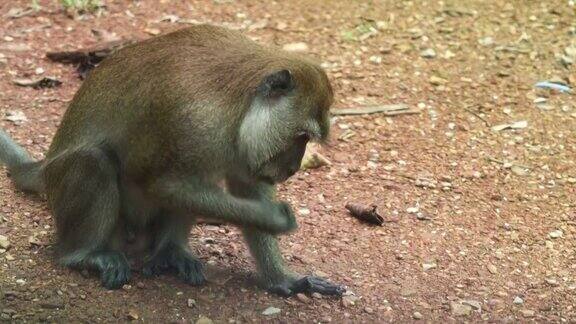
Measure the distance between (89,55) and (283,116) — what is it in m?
3.65

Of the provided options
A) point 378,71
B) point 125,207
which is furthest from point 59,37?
point 125,207

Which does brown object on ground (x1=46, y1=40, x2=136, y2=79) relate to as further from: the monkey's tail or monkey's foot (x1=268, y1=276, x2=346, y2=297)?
monkey's foot (x1=268, y1=276, x2=346, y2=297)

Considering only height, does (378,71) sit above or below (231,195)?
below

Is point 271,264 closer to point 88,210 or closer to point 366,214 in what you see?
point 366,214

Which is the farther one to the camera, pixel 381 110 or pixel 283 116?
pixel 381 110

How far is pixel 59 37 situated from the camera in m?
8.98

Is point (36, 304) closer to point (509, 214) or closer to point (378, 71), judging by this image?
point (509, 214)

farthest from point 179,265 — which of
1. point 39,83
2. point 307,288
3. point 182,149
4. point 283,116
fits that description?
point 39,83

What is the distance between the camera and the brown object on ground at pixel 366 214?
6.66 m

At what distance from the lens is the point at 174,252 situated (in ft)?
19.7

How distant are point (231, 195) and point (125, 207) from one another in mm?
715

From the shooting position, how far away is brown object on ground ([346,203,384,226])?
6656mm

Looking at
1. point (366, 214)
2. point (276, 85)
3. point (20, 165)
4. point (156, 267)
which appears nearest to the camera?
point (276, 85)

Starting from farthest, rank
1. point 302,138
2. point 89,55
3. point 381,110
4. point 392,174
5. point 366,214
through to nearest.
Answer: point 89,55 → point 381,110 → point 392,174 → point 366,214 → point 302,138
